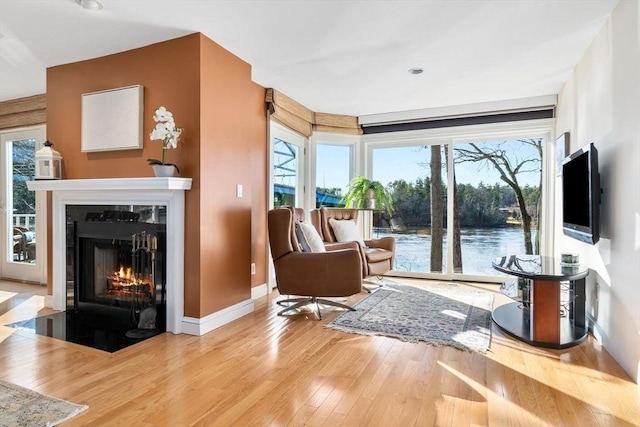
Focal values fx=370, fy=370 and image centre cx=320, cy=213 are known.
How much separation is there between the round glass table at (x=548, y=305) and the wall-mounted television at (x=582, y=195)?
12.1 inches

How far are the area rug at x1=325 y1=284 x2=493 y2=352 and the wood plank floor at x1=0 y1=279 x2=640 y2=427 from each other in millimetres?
129

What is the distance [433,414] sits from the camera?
177 cm

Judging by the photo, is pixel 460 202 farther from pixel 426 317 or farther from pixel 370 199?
pixel 426 317

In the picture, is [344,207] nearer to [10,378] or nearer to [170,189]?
[170,189]

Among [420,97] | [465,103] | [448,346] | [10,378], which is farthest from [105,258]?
[465,103]

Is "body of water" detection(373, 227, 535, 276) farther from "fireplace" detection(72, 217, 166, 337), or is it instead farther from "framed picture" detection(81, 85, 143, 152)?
"framed picture" detection(81, 85, 143, 152)

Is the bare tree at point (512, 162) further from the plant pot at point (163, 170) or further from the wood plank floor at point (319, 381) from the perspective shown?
the plant pot at point (163, 170)

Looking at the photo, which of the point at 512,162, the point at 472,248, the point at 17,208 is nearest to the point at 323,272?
the point at 472,248

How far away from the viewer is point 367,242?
479 centimetres

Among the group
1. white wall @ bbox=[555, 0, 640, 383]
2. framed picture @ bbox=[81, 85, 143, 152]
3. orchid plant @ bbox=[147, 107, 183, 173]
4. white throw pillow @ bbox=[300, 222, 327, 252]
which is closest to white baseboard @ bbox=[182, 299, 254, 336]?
white throw pillow @ bbox=[300, 222, 327, 252]

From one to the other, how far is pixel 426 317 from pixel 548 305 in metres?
0.98

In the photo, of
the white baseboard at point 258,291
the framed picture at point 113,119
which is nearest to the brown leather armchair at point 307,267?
the white baseboard at point 258,291

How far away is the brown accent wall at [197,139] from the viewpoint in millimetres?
2916

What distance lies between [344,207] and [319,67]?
223cm
